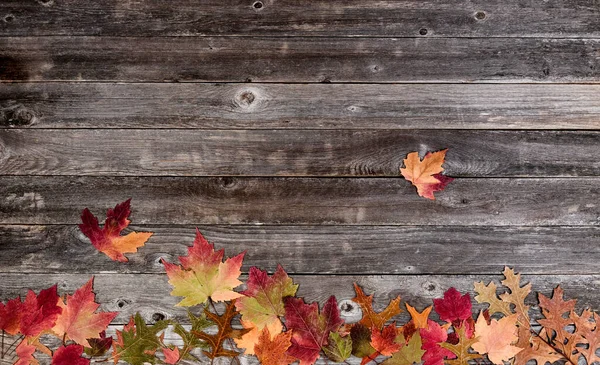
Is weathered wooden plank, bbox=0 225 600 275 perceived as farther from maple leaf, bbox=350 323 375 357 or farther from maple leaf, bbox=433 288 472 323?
maple leaf, bbox=350 323 375 357

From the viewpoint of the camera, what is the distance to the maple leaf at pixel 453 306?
1.73 metres

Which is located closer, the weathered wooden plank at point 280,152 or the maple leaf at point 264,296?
the maple leaf at point 264,296

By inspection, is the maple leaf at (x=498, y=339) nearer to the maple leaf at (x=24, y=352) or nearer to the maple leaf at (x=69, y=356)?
the maple leaf at (x=69, y=356)

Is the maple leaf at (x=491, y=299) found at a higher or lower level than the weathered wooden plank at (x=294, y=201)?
lower

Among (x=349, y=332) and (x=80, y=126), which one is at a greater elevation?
(x=80, y=126)

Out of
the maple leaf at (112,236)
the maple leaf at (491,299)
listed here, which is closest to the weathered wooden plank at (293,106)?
the maple leaf at (112,236)

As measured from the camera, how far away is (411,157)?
179 cm

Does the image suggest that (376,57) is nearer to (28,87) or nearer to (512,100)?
(512,100)

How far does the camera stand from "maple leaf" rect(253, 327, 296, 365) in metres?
1.65

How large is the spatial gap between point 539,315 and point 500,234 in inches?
12.1

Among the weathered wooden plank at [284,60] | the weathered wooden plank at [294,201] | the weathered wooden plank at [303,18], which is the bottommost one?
the weathered wooden plank at [294,201]

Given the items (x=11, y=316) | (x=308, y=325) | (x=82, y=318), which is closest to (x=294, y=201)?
(x=308, y=325)

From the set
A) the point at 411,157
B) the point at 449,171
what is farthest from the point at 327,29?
the point at 449,171

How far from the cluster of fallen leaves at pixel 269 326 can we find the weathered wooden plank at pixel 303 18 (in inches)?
28.0
